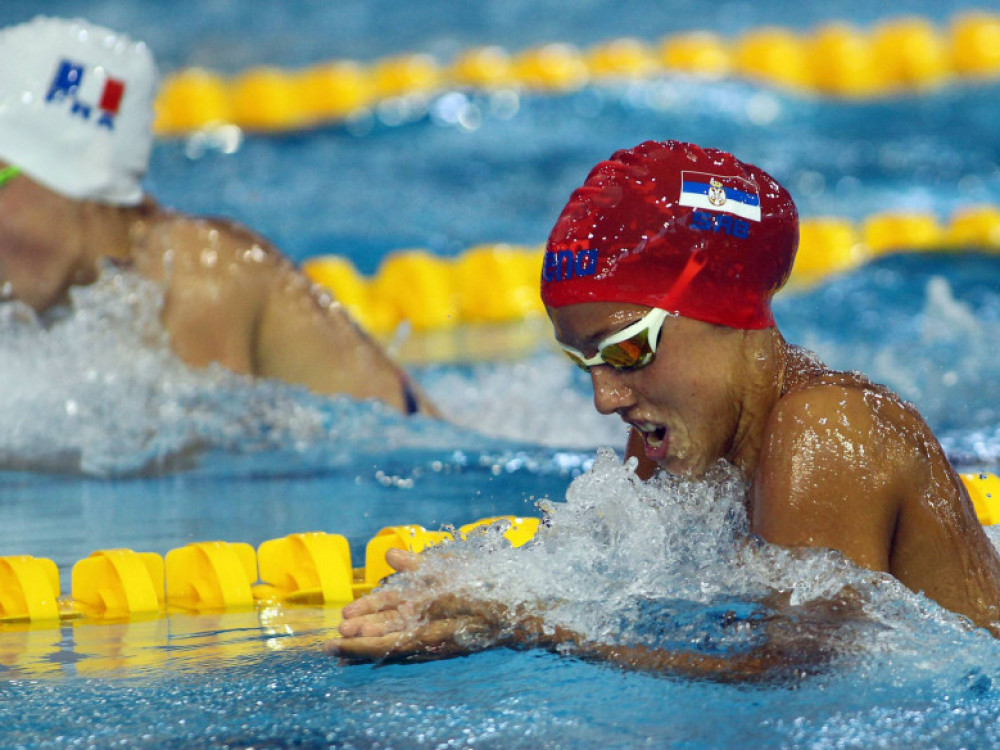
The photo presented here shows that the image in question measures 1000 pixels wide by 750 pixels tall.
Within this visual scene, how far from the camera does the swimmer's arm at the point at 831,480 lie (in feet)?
6.07

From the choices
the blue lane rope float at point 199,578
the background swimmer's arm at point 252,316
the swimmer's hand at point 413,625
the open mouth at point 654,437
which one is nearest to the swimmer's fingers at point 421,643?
the swimmer's hand at point 413,625

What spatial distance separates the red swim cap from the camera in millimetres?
1938

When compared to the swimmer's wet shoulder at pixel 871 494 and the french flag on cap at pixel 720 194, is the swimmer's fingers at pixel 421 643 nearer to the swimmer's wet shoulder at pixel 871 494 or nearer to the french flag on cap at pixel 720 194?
the swimmer's wet shoulder at pixel 871 494

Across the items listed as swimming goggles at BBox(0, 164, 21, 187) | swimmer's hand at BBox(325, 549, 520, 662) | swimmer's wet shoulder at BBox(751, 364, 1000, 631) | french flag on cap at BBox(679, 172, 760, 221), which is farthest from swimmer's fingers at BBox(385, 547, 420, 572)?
swimming goggles at BBox(0, 164, 21, 187)

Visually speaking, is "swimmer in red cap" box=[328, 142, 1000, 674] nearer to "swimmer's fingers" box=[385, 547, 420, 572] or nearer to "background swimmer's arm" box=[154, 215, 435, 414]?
"swimmer's fingers" box=[385, 547, 420, 572]

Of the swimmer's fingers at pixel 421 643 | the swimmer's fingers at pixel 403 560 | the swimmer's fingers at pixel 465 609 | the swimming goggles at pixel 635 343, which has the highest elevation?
the swimming goggles at pixel 635 343

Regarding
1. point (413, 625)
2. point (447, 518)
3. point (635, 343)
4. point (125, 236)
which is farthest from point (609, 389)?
point (125, 236)

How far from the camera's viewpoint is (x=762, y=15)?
1434cm

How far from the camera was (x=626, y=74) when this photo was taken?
1116 centimetres

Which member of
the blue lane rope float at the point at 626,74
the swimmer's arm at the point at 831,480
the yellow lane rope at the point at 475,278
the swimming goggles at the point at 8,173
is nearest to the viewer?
the swimmer's arm at the point at 831,480

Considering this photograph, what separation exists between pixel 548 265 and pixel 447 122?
876cm

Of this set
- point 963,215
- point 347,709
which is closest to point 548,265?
point 347,709

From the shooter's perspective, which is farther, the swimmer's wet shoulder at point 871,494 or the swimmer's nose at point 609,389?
the swimmer's nose at point 609,389

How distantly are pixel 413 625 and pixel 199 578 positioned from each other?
94 centimetres
